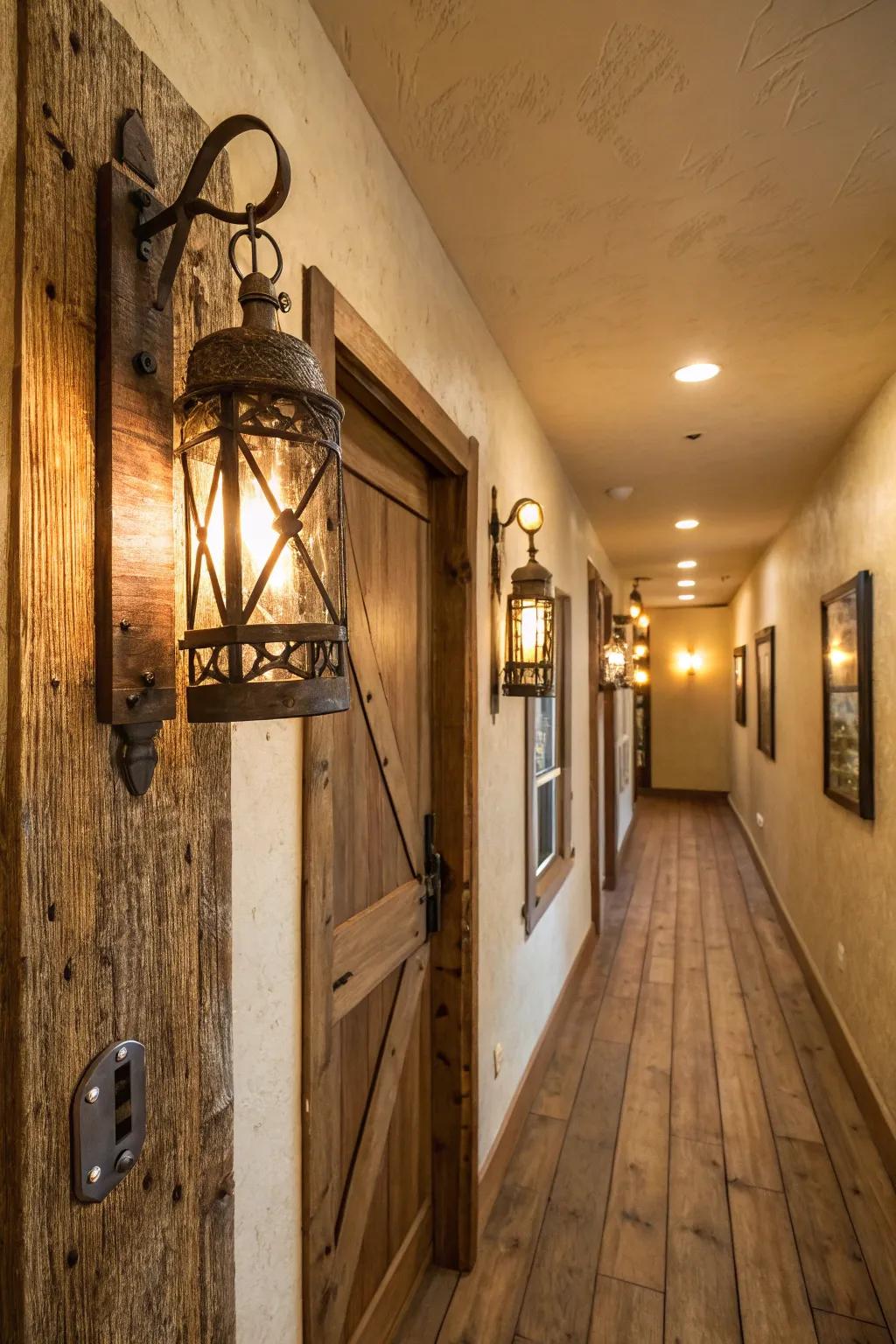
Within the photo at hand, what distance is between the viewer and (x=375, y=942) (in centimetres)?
158

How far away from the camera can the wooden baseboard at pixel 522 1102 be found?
85.4 inches

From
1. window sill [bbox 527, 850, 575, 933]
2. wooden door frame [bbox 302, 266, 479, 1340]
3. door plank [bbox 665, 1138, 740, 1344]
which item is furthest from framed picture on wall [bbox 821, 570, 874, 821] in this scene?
wooden door frame [bbox 302, 266, 479, 1340]

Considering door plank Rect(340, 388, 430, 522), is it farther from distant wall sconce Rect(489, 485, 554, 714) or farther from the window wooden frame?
the window wooden frame

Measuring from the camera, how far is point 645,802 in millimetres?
9672

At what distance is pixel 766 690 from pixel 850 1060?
336 centimetres

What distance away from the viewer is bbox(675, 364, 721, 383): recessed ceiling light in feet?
8.13

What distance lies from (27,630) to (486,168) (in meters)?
1.40

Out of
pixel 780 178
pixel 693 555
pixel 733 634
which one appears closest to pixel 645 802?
pixel 733 634

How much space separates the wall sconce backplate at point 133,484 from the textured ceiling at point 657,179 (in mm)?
762

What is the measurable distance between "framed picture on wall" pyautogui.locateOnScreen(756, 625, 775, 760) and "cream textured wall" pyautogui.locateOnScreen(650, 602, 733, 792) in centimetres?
346

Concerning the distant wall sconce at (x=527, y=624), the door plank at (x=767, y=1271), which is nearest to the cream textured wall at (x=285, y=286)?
the distant wall sconce at (x=527, y=624)

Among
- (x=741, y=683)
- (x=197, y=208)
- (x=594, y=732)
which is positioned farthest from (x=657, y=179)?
(x=741, y=683)

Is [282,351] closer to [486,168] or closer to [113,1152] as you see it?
[113,1152]

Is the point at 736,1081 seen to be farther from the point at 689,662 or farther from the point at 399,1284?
the point at 689,662
